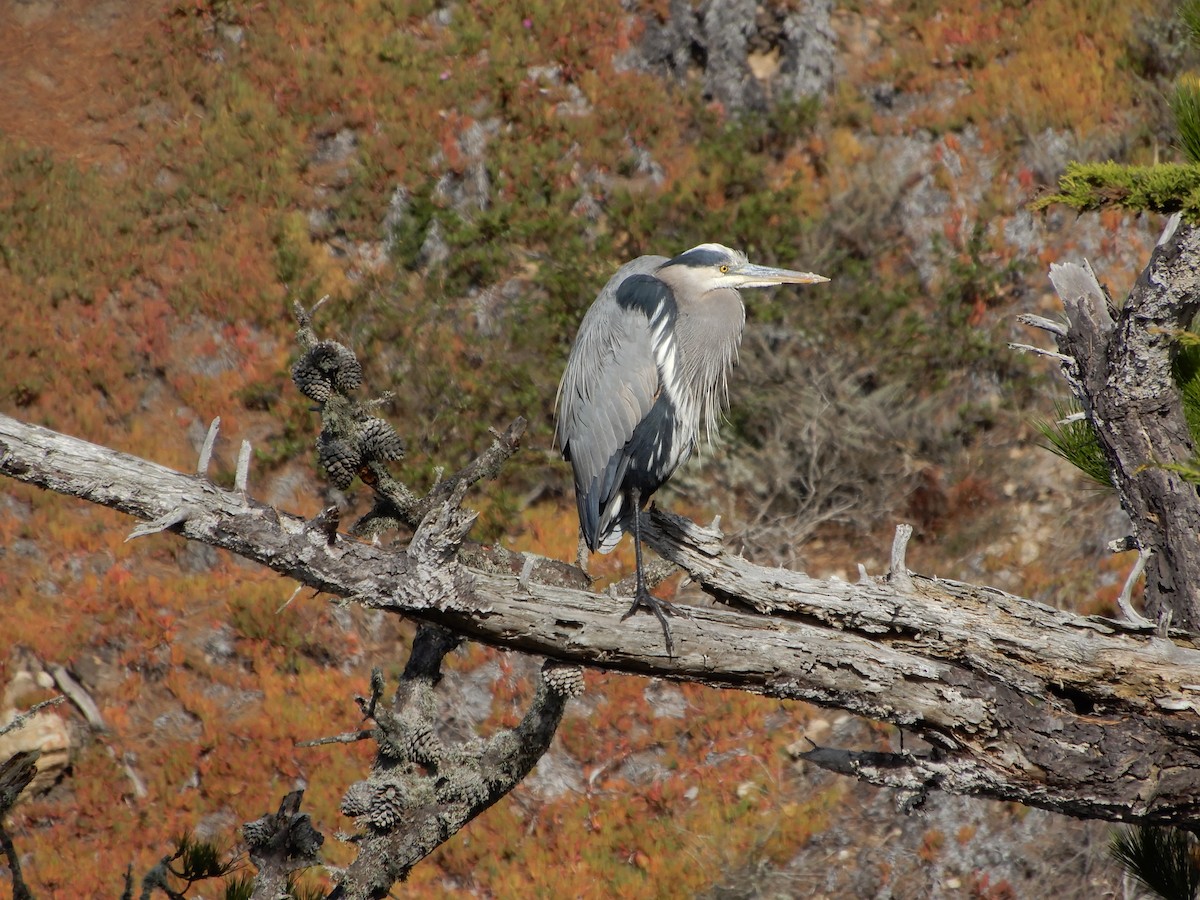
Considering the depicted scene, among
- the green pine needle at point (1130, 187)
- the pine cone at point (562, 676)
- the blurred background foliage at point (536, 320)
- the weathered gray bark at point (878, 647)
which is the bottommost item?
the blurred background foliage at point (536, 320)

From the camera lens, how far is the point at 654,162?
33.1 ft

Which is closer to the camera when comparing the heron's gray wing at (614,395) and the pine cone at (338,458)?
the pine cone at (338,458)

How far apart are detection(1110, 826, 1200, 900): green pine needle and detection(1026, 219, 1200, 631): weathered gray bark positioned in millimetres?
1076

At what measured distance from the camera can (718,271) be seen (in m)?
5.10

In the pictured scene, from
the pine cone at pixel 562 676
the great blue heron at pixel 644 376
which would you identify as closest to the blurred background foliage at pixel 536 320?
the great blue heron at pixel 644 376

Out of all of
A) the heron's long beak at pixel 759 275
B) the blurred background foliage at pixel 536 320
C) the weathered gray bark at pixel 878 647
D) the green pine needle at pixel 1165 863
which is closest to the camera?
the weathered gray bark at pixel 878 647

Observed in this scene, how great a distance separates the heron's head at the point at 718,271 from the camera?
5.06 metres

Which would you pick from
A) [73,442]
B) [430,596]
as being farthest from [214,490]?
[430,596]

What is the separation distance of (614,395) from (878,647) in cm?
185

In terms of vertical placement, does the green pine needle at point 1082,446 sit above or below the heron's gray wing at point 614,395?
above

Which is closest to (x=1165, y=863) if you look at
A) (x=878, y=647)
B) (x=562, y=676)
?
(x=878, y=647)

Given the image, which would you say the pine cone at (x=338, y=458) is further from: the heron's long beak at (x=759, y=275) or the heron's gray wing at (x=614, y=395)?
the heron's long beak at (x=759, y=275)

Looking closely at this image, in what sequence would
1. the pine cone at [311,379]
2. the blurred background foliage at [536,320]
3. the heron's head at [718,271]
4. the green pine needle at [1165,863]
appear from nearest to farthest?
1. the pine cone at [311,379]
2. the green pine needle at [1165,863]
3. the heron's head at [718,271]
4. the blurred background foliage at [536,320]

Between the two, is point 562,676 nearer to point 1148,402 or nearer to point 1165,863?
point 1148,402
